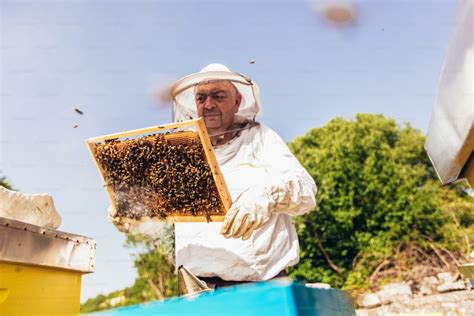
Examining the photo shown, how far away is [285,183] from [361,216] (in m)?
8.46

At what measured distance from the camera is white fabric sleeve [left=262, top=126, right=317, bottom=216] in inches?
77.8

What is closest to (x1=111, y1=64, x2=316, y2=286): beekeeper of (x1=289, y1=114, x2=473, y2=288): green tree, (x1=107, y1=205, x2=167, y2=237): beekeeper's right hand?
(x1=107, y1=205, x2=167, y2=237): beekeeper's right hand

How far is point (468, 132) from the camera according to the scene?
3.14 feet

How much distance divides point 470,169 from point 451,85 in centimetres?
27

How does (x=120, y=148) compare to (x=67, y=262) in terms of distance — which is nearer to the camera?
(x=67, y=262)

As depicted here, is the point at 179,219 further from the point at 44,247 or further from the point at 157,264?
the point at 157,264

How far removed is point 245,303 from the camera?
896mm

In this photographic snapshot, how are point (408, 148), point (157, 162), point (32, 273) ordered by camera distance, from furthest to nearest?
point (408, 148)
point (157, 162)
point (32, 273)

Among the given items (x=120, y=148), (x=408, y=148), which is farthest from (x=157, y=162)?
(x=408, y=148)

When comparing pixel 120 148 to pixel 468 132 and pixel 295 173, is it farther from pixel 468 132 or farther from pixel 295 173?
pixel 468 132

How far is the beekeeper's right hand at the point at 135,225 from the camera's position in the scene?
7.47 ft

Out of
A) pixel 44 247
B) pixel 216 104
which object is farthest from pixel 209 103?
pixel 44 247

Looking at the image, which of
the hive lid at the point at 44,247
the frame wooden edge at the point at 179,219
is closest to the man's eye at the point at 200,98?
the frame wooden edge at the point at 179,219

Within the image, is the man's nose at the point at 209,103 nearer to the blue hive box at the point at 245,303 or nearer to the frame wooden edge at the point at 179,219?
the frame wooden edge at the point at 179,219
